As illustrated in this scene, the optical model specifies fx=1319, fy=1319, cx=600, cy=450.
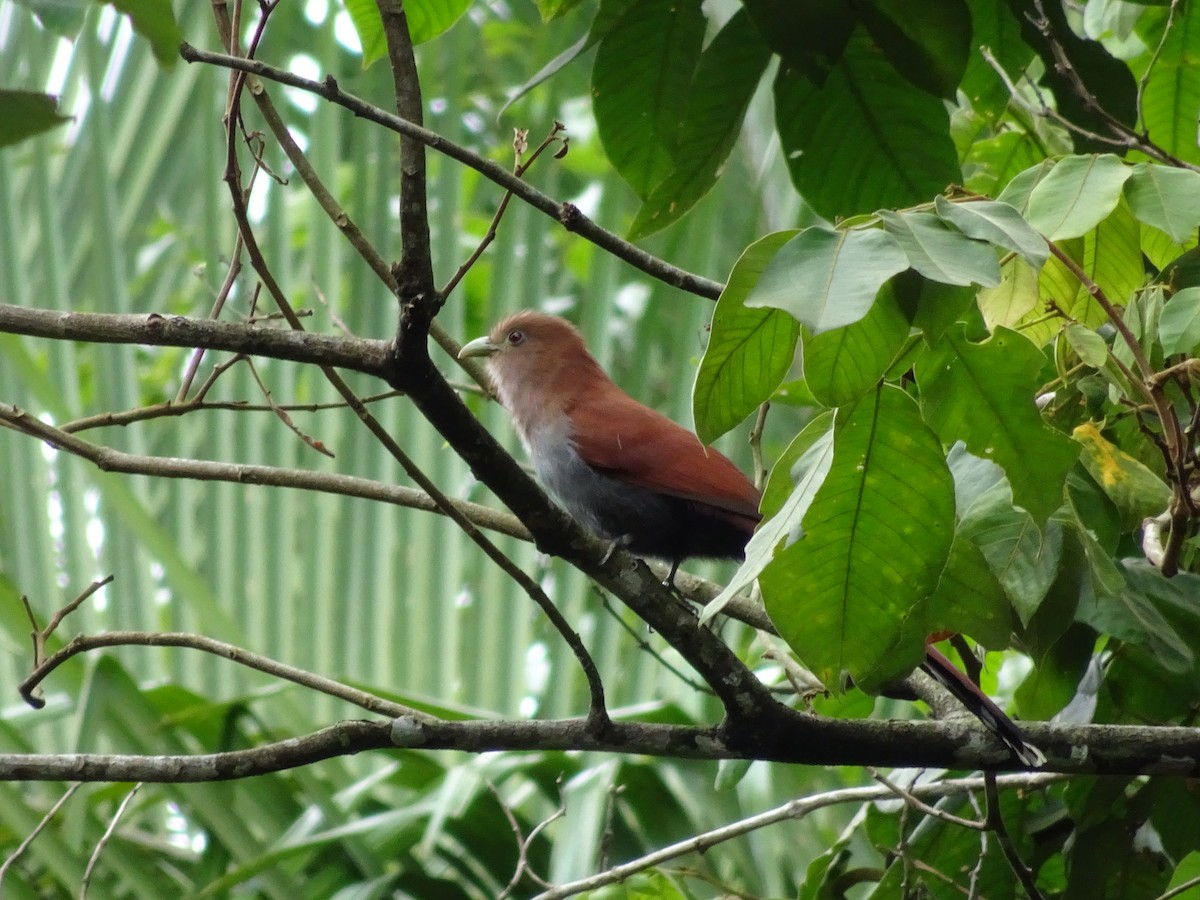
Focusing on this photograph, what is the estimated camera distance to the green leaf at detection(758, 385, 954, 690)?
164 cm

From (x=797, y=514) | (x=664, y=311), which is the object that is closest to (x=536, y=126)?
(x=664, y=311)

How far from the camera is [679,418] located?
482cm

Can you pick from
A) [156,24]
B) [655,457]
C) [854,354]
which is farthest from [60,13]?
[655,457]

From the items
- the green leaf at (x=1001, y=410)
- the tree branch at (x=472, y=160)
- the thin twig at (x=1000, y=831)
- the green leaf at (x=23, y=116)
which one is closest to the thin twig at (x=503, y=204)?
the tree branch at (x=472, y=160)

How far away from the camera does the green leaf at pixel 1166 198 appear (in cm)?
184

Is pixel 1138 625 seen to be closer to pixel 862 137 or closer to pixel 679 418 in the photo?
pixel 862 137

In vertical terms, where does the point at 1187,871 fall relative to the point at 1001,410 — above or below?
below

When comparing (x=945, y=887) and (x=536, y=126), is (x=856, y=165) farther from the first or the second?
(x=536, y=126)

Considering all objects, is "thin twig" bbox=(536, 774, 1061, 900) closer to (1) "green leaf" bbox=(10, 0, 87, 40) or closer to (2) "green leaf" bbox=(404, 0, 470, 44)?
(2) "green leaf" bbox=(404, 0, 470, 44)

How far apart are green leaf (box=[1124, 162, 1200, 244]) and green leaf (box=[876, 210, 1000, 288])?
51cm

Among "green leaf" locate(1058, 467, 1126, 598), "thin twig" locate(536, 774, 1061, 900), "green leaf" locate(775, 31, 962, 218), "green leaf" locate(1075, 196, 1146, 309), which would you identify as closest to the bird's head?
"green leaf" locate(775, 31, 962, 218)

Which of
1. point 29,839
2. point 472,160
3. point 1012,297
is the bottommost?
point 29,839

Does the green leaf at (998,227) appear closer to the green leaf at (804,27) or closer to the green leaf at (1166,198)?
the green leaf at (1166,198)

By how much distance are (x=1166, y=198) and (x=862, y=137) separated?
29.5 inches
